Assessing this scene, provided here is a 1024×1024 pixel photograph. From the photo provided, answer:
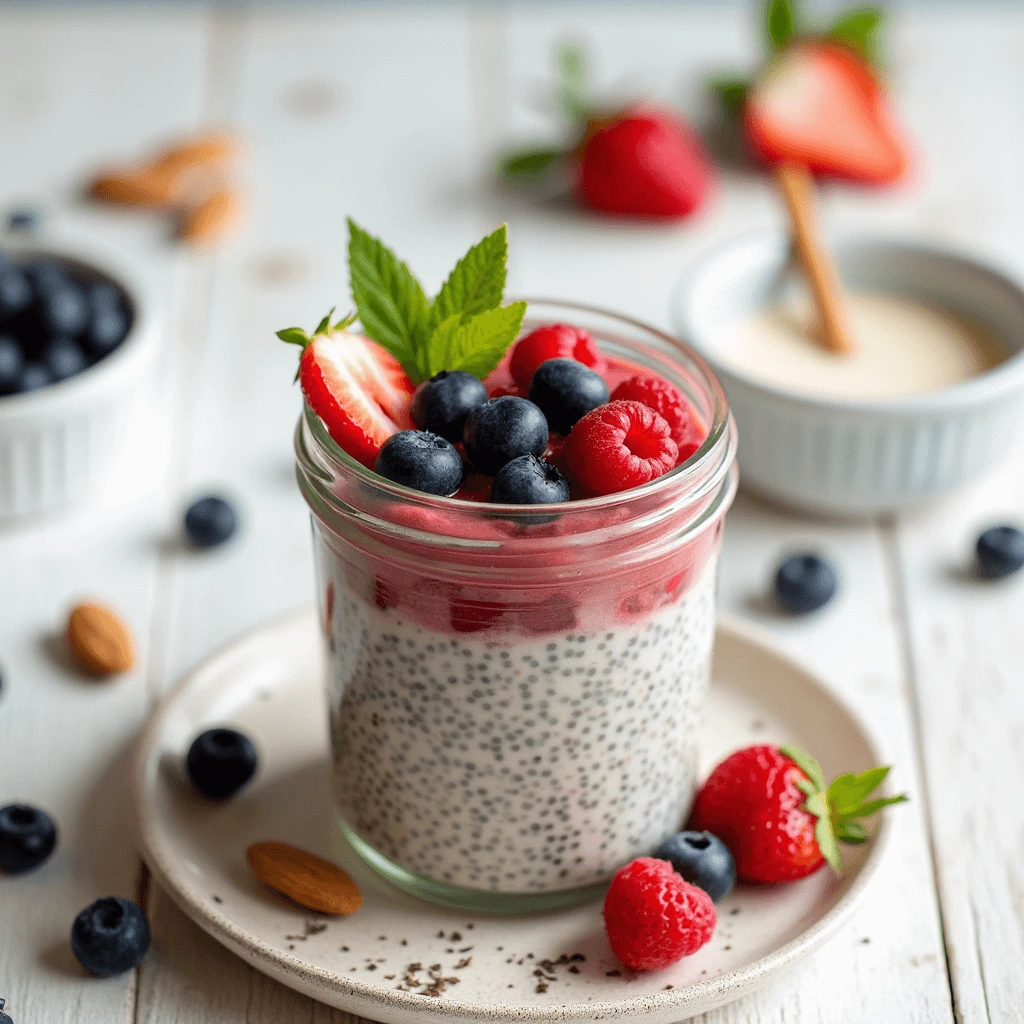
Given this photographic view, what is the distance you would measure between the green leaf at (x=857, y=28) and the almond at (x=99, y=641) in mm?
1433

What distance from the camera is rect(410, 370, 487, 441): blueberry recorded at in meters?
0.93

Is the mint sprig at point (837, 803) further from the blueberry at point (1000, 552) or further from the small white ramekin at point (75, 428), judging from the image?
the small white ramekin at point (75, 428)

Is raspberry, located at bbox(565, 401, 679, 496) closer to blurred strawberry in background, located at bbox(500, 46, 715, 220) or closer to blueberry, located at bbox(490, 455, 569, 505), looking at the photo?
blueberry, located at bbox(490, 455, 569, 505)

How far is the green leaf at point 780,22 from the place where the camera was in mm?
2133

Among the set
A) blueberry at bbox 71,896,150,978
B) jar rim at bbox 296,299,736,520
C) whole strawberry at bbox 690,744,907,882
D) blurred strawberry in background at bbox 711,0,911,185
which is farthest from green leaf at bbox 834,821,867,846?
blurred strawberry in background at bbox 711,0,911,185

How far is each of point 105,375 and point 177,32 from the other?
123 centimetres

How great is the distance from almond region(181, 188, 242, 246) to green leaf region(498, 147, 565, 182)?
40 centimetres

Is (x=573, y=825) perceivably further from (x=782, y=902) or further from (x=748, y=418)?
(x=748, y=418)

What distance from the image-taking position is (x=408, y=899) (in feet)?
3.50

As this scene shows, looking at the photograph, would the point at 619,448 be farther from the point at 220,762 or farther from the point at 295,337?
the point at 220,762

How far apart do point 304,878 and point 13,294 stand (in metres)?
0.88

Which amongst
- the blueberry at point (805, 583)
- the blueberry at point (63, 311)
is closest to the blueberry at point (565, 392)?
the blueberry at point (805, 583)

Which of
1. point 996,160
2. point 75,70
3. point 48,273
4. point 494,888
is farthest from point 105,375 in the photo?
point 996,160

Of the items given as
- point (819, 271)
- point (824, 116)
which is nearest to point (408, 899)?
point (819, 271)
